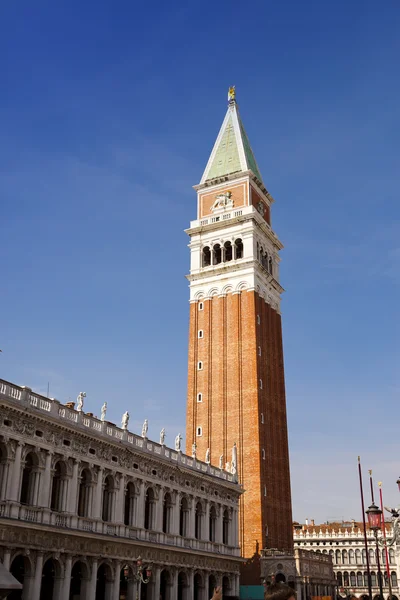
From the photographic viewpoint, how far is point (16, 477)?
3325cm

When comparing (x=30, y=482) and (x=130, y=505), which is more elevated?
(x=130, y=505)

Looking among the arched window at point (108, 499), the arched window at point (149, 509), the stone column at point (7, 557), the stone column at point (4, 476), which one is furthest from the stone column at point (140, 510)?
the stone column at point (4, 476)

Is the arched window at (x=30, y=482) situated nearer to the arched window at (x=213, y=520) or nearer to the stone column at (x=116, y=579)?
the stone column at (x=116, y=579)

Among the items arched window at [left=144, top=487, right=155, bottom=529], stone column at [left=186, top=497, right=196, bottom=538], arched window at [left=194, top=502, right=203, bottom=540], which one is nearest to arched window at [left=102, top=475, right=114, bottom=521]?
arched window at [left=144, top=487, right=155, bottom=529]

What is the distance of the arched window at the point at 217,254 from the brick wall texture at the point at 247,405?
4.65 meters

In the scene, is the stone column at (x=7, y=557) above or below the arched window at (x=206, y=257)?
below

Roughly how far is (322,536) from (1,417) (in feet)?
267

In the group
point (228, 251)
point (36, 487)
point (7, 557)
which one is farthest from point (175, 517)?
point (228, 251)

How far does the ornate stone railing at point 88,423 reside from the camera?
34312mm

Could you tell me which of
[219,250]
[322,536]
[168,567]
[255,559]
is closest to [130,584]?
[168,567]

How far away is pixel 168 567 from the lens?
46125 millimetres

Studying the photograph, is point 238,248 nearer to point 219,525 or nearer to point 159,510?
point 219,525

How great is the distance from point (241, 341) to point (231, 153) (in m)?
22.8

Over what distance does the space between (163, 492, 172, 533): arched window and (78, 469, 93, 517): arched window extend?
32.1 feet
